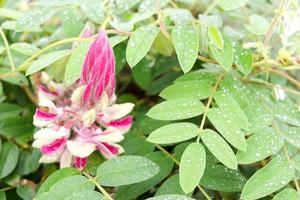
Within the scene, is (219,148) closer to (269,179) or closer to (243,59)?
(269,179)

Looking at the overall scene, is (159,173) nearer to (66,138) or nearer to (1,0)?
(66,138)

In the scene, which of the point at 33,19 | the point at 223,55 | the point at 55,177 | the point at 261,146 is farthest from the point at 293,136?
the point at 33,19

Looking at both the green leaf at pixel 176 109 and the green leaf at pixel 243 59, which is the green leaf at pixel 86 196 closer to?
the green leaf at pixel 176 109

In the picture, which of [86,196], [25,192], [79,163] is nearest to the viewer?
[86,196]

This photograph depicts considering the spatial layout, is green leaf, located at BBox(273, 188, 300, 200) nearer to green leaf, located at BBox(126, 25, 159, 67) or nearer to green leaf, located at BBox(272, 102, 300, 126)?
green leaf, located at BBox(272, 102, 300, 126)

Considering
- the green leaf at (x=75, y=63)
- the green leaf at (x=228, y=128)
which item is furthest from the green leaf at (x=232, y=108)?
the green leaf at (x=75, y=63)

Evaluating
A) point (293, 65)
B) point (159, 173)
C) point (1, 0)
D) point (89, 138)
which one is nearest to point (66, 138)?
point (89, 138)
